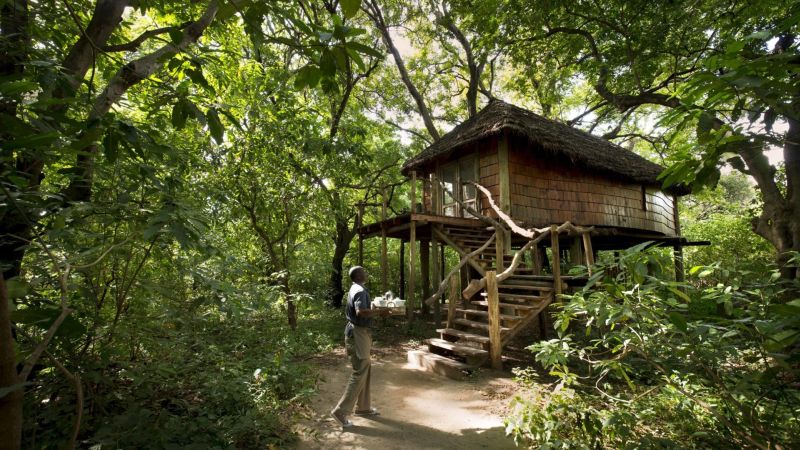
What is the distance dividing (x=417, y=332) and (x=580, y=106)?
15615 mm

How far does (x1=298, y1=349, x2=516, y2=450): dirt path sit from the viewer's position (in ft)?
13.0

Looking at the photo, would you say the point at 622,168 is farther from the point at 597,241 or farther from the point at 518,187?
the point at 518,187

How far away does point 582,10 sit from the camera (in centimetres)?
863

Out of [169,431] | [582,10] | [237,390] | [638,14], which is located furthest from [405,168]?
[169,431]

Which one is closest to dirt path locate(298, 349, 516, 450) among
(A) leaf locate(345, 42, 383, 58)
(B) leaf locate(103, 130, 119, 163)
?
(B) leaf locate(103, 130, 119, 163)

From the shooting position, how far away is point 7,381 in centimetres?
105

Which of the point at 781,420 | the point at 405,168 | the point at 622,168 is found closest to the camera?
the point at 781,420

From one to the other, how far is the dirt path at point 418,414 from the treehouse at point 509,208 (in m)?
0.89

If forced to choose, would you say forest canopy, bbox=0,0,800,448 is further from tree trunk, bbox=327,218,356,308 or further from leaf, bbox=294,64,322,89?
tree trunk, bbox=327,218,356,308

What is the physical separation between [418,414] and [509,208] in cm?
639

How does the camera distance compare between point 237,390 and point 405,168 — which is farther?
point 405,168

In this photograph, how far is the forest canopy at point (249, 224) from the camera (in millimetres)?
1795

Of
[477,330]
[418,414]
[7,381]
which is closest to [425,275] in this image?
[477,330]

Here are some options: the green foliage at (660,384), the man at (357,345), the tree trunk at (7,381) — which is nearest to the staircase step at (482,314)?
the green foliage at (660,384)
